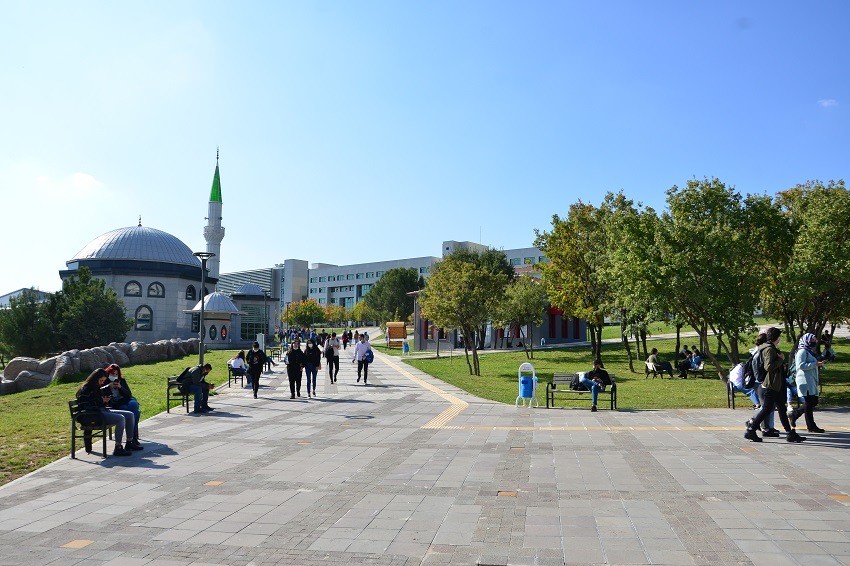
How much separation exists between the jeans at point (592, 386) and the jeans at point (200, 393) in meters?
8.84

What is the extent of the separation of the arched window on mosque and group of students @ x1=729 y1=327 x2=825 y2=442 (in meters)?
64.5

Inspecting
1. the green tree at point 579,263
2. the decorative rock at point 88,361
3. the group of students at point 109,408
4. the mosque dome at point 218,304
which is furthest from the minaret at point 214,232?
the group of students at point 109,408

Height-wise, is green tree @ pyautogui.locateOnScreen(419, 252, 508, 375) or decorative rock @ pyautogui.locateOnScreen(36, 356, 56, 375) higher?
green tree @ pyautogui.locateOnScreen(419, 252, 508, 375)

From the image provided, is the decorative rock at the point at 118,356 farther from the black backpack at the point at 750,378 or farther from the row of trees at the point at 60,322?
the black backpack at the point at 750,378

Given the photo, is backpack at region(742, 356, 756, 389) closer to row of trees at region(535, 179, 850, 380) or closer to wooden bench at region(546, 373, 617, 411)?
wooden bench at region(546, 373, 617, 411)

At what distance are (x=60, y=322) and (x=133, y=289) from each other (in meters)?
22.9

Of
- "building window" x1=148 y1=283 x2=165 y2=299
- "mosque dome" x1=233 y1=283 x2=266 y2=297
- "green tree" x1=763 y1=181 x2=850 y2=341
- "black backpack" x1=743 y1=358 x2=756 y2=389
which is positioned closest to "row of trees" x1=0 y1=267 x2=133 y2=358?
"building window" x1=148 y1=283 x2=165 y2=299

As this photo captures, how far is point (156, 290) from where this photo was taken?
66.1 m

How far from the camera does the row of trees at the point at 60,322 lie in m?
42.4

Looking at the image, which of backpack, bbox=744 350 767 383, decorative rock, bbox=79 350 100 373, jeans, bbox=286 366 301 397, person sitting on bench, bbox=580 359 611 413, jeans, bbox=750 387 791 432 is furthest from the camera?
decorative rock, bbox=79 350 100 373

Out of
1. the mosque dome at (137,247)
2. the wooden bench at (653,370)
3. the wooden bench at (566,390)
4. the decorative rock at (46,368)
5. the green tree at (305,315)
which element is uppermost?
the mosque dome at (137,247)

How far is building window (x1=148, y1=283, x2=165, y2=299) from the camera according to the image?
6594cm

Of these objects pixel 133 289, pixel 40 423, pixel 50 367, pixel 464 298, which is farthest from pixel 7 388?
pixel 133 289

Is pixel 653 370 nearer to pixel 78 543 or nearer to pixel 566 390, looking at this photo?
pixel 566 390
